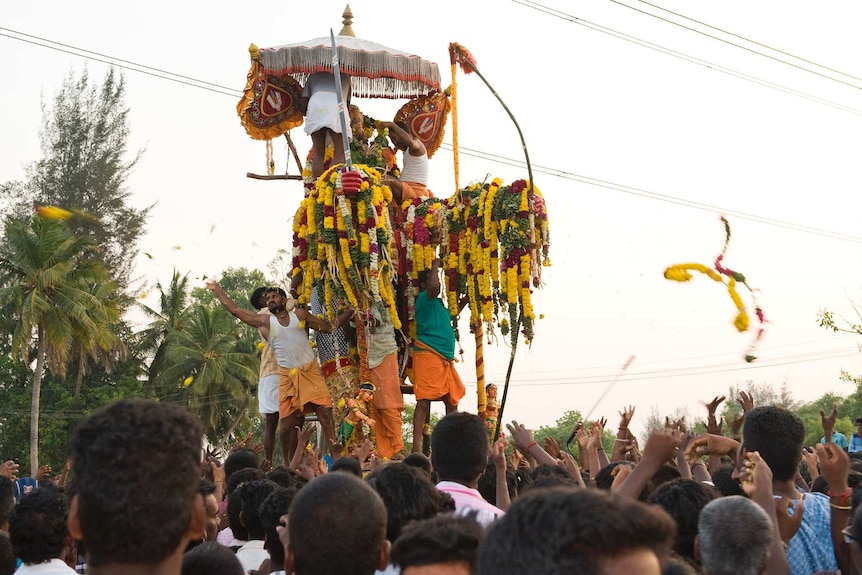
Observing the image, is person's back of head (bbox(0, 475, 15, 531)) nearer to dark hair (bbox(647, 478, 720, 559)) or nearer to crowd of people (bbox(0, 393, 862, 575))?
crowd of people (bbox(0, 393, 862, 575))

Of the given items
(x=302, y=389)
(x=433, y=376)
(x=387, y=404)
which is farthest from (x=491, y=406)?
(x=302, y=389)

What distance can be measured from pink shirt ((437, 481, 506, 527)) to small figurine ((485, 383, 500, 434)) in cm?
603

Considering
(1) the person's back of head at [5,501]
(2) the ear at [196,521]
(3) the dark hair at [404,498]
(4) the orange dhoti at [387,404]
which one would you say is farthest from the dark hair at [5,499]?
(4) the orange dhoti at [387,404]

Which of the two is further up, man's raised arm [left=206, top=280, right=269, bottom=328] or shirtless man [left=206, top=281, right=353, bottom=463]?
man's raised arm [left=206, top=280, right=269, bottom=328]

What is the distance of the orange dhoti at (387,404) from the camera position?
10750 millimetres

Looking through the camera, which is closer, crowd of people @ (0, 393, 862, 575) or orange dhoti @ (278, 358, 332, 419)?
crowd of people @ (0, 393, 862, 575)

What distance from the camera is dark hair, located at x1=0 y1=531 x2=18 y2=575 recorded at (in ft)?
16.1

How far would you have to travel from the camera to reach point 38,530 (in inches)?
179

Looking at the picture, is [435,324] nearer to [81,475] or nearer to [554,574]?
[81,475]

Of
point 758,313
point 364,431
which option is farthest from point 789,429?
point 364,431

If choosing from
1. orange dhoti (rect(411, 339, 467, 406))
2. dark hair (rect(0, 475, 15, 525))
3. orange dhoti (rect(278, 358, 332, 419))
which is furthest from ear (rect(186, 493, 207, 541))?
orange dhoti (rect(411, 339, 467, 406))

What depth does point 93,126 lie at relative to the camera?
39.7 meters

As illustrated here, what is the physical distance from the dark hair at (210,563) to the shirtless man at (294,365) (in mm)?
7133

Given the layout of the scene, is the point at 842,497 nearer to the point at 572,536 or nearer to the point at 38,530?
the point at 572,536
